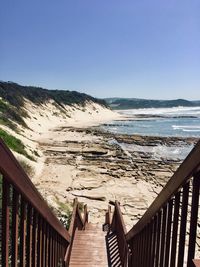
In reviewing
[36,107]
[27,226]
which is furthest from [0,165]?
[36,107]

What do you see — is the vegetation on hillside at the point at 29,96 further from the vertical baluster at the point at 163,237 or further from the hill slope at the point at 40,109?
the vertical baluster at the point at 163,237

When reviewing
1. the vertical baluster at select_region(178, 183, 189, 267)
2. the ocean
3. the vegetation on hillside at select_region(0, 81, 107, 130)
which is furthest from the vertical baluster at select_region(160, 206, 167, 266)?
the ocean

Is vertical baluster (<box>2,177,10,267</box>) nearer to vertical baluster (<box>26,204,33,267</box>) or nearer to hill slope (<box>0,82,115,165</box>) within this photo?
vertical baluster (<box>26,204,33,267</box>)

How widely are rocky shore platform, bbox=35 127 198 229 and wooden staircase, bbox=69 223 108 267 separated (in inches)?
131

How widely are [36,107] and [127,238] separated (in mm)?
52793

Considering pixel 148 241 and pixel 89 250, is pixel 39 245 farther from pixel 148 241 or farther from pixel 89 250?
pixel 89 250

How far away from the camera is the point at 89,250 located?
5.86 metres

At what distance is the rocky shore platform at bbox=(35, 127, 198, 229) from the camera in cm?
1274

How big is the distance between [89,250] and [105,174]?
12085 mm

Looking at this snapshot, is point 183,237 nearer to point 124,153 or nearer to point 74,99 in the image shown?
point 124,153

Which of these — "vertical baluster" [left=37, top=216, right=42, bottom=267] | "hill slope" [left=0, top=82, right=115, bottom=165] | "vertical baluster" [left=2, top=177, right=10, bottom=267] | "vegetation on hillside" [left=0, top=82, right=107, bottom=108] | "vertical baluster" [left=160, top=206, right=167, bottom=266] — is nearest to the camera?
"vertical baluster" [left=2, top=177, right=10, bottom=267]

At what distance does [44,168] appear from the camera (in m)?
18.6

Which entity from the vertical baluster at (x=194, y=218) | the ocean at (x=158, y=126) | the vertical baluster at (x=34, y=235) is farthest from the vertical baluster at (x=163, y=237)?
the ocean at (x=158, y=126)

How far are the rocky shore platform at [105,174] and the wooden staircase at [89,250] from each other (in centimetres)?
333
